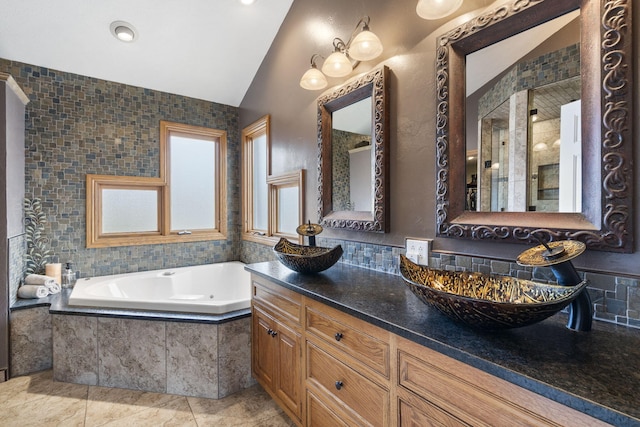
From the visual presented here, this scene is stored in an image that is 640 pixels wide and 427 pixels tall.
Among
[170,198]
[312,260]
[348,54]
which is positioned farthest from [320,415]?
[170,198]

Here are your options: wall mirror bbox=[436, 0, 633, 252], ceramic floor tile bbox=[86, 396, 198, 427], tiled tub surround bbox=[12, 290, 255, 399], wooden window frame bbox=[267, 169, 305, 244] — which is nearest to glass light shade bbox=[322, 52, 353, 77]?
wall mirror bbox=[436, 0, 633, 252]

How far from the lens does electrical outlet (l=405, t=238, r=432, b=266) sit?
1.55m

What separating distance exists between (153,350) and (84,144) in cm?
198

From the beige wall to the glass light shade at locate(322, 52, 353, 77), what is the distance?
0.35 feet

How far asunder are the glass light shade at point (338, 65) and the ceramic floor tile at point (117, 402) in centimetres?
231

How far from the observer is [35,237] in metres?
2.59

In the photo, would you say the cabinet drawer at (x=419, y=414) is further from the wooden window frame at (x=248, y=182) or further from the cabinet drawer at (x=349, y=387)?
the wooden window frame at (x=248, y=182)

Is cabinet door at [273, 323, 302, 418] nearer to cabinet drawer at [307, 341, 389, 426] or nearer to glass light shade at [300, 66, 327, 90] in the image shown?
cabinet drawer at [307, 341, 389, 426]

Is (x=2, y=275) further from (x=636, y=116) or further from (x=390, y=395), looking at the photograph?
(x=636, y=116)

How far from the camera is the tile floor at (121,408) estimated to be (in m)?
1.81

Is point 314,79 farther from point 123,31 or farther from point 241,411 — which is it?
point 241,411

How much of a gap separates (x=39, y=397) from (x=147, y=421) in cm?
85

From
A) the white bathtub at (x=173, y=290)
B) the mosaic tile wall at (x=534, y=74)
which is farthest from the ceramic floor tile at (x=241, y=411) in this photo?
the mosaic tile wall at (x=534, y=74)

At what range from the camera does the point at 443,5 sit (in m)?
1.31
